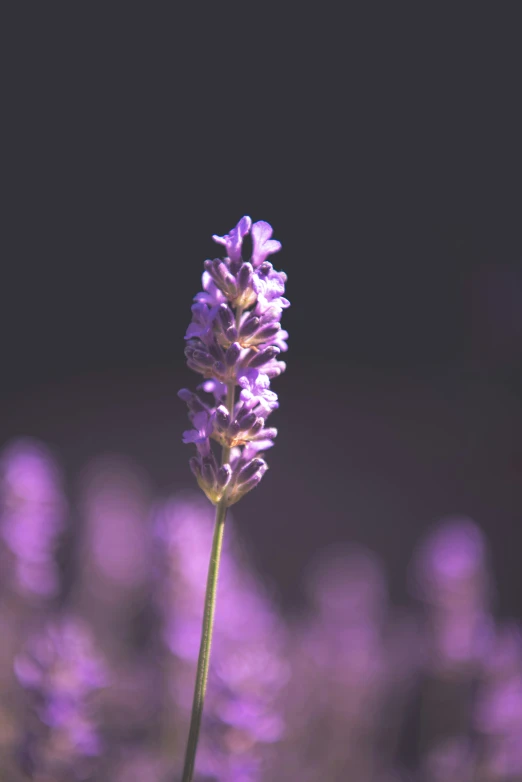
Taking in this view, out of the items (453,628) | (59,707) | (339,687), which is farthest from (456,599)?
(59,707)

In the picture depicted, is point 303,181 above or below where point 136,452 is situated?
above

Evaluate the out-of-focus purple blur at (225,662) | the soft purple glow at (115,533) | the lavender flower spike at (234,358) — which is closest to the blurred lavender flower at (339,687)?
the out-of-focus purple blur at (225,662)

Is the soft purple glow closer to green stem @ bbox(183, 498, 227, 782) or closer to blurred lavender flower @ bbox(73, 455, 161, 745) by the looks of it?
blurred lavender flower @ bbox(73, 455, 161, 745)

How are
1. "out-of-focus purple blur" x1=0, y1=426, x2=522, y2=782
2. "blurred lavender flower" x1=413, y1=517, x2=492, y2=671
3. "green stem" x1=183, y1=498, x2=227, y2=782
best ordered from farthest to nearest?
"blurred lavender flower" x1=413, y1=517, x2=492, y2=671
"out-of-focus purple blur" x1=0, y1=426, x2=522, y2=782
"green stem" x1=183, y1=498, x2=227, y2=782

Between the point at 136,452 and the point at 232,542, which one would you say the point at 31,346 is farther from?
the point at 232,542

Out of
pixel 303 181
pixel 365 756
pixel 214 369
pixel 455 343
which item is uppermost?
pixel 303 181

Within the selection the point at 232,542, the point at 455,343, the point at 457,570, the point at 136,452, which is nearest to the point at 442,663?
the point at 457,570

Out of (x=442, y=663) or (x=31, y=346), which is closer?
(x=442, y=663)

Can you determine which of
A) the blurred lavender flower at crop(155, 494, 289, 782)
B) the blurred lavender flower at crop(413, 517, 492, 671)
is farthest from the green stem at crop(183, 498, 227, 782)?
the blurred lavender flower at crop(413, 517, 492, 671)
